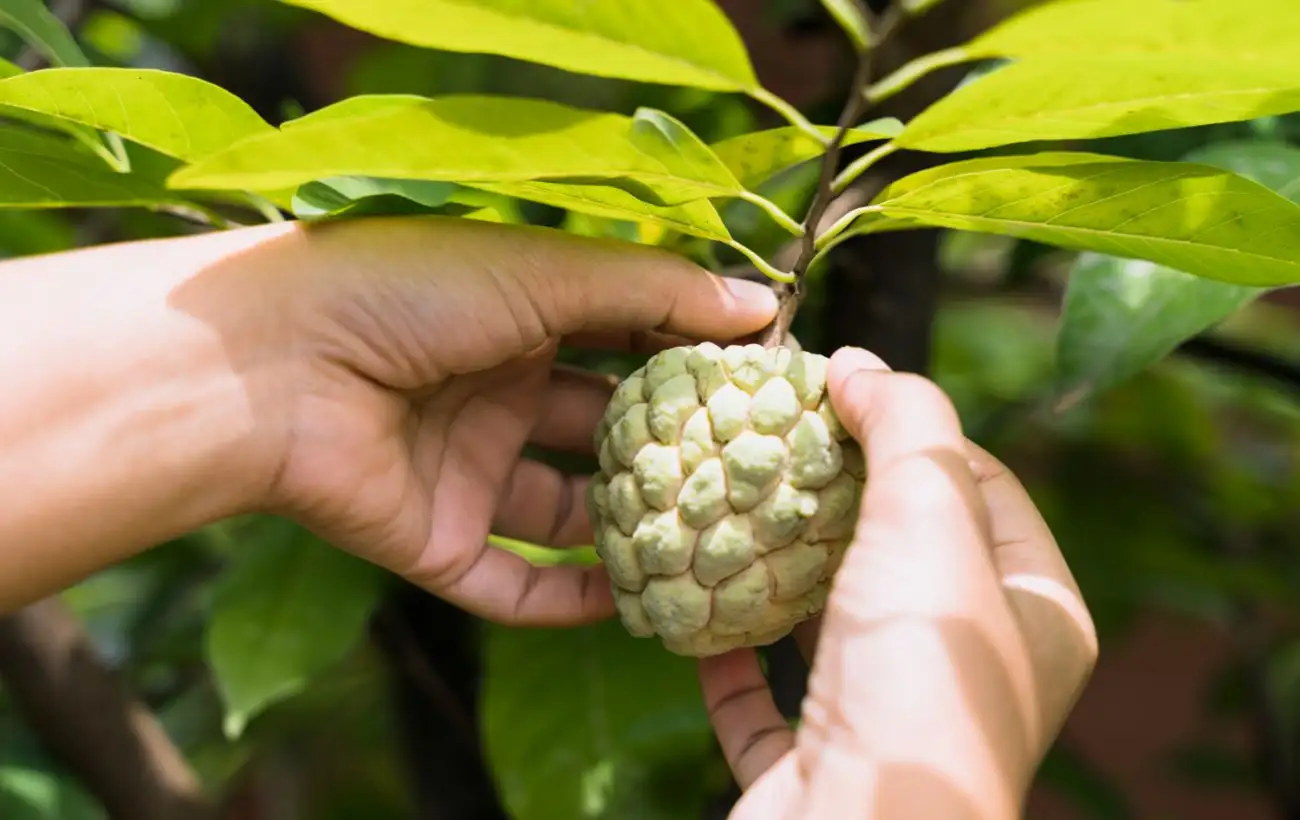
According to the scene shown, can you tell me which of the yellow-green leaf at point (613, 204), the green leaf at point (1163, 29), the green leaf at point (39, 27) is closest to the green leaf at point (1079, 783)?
the yellow-green leaf at point (613, 204)

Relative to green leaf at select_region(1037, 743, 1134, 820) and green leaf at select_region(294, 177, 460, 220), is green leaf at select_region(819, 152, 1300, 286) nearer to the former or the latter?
green leaf at select_region(294, 177, 460, 220)

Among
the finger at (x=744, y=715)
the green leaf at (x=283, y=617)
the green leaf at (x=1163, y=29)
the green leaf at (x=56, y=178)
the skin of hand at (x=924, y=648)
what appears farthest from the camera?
the green leaf at (x=283, y=617)

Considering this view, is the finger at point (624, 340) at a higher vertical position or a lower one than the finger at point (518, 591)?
higher

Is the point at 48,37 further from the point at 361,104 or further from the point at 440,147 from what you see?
the point at 440,147

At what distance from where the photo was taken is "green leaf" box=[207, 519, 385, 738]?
2.82ft

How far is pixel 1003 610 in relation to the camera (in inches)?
22.0

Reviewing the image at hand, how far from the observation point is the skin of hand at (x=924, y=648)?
52 centimetres

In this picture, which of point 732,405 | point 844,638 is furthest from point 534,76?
point 844,638

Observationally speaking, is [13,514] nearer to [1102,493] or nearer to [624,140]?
[624,140]

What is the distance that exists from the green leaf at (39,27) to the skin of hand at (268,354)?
0.51ft

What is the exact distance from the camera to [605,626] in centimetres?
88

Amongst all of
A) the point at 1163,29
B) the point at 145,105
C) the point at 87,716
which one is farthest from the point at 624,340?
the point at 87,716

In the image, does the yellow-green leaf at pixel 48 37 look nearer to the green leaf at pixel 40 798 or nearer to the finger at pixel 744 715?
the finger at pixel 744 715

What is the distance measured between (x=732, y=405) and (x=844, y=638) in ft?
0.47
